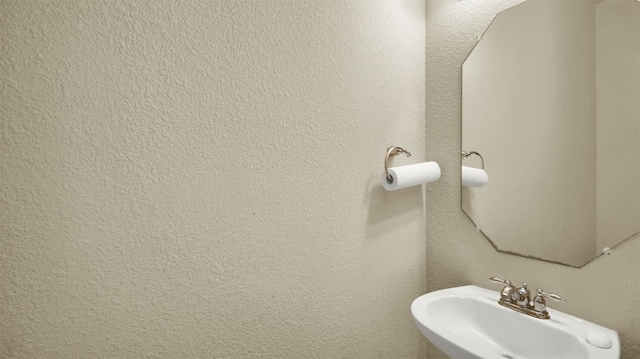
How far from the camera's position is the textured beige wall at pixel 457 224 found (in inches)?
39.4

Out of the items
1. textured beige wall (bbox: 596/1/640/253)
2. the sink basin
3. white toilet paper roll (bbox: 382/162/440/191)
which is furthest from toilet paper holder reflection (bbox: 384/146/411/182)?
textured beige wall (bbox: 596/1/640/253)

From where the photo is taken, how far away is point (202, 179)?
2.88 feet

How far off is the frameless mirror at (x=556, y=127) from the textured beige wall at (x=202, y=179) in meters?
0.32

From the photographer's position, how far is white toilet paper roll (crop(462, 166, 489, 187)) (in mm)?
1239

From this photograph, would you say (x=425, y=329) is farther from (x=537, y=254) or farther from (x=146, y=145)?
(x=146, y=145)

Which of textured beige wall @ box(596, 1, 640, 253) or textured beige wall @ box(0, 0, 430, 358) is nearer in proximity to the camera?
textured beige wall @ box(0, 0, 430, 358)

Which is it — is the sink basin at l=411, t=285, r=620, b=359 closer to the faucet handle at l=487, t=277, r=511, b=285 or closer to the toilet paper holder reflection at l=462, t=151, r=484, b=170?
the faucet handle at l=487, t=277, r=511, b=285

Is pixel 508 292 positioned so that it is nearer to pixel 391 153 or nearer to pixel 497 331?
pixel 497 331

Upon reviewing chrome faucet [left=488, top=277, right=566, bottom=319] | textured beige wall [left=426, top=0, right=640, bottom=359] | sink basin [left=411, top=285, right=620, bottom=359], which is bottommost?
sink basin [left=411, top=285, right=620, bottom=359]

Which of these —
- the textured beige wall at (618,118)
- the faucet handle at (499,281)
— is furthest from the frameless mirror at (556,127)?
the faucet handle at (499,281)

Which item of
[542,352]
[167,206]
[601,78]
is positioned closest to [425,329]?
[542,352]

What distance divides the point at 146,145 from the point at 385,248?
35.8 inches

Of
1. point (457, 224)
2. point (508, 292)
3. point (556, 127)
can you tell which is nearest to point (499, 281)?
point (508, 292)

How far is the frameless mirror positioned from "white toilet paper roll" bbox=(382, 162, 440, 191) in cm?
15
